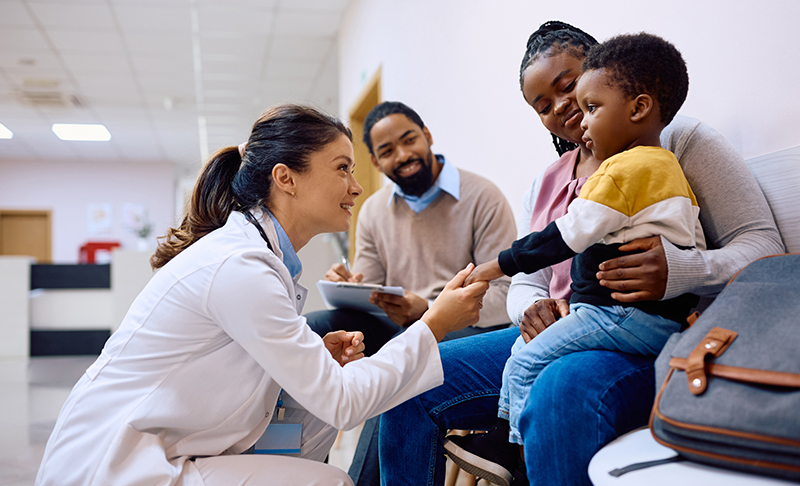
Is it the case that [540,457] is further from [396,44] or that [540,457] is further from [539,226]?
[396,44]

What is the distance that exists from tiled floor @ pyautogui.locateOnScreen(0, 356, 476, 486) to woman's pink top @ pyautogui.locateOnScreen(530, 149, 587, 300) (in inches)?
51.8

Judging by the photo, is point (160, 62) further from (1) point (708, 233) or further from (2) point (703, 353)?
(2) point (703, 353)

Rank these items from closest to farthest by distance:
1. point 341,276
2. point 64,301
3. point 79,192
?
point 341,276, point 64,301, point 79,192

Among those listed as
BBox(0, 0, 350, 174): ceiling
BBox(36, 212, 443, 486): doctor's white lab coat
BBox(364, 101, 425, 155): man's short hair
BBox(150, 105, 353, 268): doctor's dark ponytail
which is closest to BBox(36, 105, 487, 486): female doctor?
BBox(36, 212, 443, 486): doctor's white lab coat

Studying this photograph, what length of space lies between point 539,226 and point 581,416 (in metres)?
0.60

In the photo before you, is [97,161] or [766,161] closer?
[766,161]

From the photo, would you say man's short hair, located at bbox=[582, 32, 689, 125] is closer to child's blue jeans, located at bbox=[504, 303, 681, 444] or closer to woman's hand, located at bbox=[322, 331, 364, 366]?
child's blue jeans, located at bbox=[504, 303, 681, 444]

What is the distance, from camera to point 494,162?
7.64ft

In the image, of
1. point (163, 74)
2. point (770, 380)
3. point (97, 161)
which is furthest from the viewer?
point (97, 161)

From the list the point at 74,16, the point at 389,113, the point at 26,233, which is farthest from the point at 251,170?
the point at 26,233

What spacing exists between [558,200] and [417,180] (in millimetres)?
838

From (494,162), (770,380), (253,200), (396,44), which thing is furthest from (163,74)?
(770,380)

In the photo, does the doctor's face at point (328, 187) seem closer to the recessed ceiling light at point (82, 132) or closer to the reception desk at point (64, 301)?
the reception desk at point (64, 301)

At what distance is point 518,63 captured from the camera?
6.77ft
